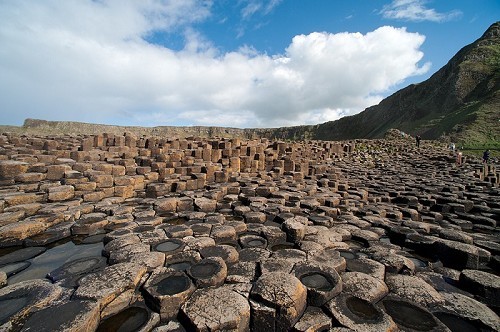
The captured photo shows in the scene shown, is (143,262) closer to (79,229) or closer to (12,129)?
(79,229)

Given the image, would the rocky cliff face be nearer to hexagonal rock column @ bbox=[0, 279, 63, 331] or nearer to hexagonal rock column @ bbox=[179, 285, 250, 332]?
hexagonal rock column @ bbox=[179, 285, 250, 332]

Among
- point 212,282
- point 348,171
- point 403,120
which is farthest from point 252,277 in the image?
point 403,120

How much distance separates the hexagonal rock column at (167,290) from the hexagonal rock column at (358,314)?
1608 millimetres

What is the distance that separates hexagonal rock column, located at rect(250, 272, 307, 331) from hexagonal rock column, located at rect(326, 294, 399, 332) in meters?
0.36

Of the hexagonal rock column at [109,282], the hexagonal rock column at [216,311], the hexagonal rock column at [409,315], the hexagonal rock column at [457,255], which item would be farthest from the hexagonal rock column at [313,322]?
the hexagonal rock column at [457,255]

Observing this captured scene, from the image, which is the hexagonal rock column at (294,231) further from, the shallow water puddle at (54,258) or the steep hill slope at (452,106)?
the steep hill slope at (452,106)

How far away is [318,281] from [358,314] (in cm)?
55

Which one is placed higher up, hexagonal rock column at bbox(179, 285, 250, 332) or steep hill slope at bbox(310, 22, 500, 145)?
steep hill slope at bbox(310, 22, 500, 145)

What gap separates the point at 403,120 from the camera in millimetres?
46375

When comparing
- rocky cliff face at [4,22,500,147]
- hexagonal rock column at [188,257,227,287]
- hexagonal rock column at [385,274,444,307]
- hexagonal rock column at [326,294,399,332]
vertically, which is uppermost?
rocky cliff face at [4,22,500,147]

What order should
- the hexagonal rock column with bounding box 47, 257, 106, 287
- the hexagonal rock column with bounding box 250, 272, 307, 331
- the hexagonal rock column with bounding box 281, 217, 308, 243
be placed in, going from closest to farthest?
1. the hexagonal rock column with bounding box 250, 272, 307, 331
2. the hexagonal rock column with bounding box 47, 257, 106, 287
3. the hexagonal rock column with bounding box 281, 217, 308, 243

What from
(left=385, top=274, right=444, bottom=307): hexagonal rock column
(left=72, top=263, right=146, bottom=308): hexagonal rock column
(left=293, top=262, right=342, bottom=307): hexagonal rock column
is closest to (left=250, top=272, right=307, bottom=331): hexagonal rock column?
(left=293, top=262, right=342, bottom=307): hexagonal rock column

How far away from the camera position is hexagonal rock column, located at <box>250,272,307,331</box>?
238cm

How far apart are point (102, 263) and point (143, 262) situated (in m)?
0.76
